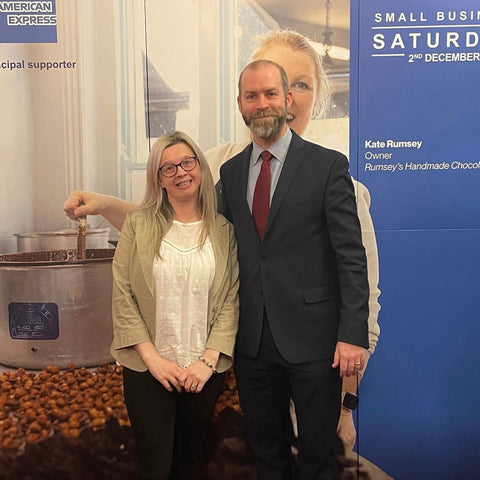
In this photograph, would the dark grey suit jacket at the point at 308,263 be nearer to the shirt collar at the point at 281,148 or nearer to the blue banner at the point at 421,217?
the shirt collar at the point at 281,148

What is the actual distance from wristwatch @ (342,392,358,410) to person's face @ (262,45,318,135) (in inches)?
43.1

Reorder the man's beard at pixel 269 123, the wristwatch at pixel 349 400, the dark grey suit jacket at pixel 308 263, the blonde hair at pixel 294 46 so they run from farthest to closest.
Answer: the wristwatch at pixel 349 400 → the blonde hair at pixel 294 46 → the man's beard at pixel 269 123 → the dark grey suit jacket at pixel 308 263

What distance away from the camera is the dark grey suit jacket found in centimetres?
163

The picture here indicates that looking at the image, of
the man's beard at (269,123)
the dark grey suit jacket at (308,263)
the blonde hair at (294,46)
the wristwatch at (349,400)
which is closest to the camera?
the dark grey suit jacket at (308,263)

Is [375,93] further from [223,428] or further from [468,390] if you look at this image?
[223,428]

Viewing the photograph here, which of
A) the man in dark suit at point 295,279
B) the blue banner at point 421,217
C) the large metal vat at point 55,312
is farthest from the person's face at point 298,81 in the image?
the large metal vat at point 55,312

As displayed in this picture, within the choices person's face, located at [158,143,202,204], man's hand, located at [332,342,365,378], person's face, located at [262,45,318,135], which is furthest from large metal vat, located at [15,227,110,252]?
man's hand, located at [332,342,365,378]

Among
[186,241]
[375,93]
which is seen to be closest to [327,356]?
[186,241]

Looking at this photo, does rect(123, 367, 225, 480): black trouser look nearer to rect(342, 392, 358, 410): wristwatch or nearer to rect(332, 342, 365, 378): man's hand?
rect(332, 342, 365, 378): man's hand

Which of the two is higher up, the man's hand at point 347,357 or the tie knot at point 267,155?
the tie knot at point 267,155

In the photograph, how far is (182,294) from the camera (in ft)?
5.54

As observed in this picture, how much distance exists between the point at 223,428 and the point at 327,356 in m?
0.71

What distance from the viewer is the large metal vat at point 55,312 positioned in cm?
208

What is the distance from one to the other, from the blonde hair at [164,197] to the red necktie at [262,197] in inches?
5.6
